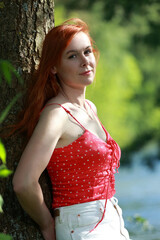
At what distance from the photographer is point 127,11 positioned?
38.3 feet

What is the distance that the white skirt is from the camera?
6.34 feet

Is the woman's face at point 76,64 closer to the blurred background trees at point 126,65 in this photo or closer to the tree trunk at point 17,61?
the tree trunk at point 17,61

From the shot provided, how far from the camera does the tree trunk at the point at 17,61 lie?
205 cm

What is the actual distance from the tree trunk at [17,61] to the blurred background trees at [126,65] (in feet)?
25.9

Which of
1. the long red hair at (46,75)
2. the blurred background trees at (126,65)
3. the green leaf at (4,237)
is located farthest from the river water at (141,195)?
the green leaf at (4,237)

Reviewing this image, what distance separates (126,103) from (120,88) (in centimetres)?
53

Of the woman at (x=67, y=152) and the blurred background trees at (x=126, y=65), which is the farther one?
the blurred background trees at (x=126, y=65)

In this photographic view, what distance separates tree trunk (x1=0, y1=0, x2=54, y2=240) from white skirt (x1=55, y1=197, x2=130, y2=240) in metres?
0.14

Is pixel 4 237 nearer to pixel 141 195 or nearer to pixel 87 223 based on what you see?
pixel 87 223

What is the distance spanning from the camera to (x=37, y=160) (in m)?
1.86

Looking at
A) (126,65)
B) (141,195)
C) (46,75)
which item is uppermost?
(46,75)

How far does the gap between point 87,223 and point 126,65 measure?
31.7 feet

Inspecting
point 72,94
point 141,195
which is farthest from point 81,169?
point 141,195

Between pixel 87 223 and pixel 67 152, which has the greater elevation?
pixel 67 152
